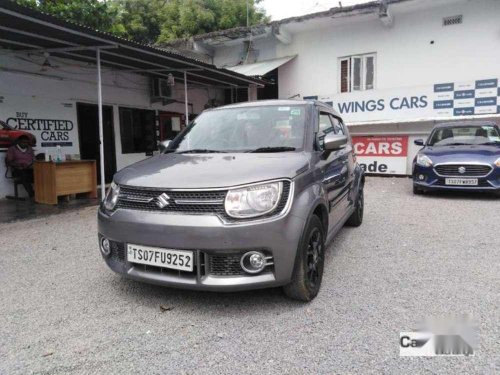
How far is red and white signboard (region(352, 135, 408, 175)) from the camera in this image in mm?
11180

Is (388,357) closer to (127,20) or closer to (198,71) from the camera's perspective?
(198,71)

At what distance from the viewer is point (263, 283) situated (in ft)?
8.95

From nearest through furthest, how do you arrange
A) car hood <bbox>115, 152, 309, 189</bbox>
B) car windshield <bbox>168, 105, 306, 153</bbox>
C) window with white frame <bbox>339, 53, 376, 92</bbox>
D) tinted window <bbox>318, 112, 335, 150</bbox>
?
car hood <bbox>115, 152, 309, 189</bbox> → car windshield <bbox>168, 105, 306, 153</bbox> → tinted window <bbox>318, 112, 335, 150</bbox> → window with white frame <bbox>339, 53, 376, 92</bbox>

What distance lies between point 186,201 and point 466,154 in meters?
6.53

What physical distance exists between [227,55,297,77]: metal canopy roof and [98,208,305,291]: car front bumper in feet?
32.7

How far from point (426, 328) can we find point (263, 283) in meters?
1.15

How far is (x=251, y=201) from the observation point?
273 cm

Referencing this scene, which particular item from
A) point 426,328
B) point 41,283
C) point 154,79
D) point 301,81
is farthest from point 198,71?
point 426,328

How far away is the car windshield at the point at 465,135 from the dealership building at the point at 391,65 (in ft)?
7.68

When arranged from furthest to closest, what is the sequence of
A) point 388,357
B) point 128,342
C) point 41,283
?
1. point 41,283
2. point 128,342
3. point 388,357

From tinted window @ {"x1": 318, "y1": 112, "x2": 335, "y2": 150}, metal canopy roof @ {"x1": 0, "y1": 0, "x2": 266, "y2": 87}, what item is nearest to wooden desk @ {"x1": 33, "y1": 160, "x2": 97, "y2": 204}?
metal canopy roof @ {"x1": 0, "y1": 0, "x2": 266, "y2": 87}

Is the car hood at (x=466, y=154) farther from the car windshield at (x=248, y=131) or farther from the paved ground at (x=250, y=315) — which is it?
the car windshield at (x=248, y=131)

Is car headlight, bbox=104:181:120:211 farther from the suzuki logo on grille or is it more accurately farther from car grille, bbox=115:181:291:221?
the suzuki logo on grille

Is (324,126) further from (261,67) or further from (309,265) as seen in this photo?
(261,67)
